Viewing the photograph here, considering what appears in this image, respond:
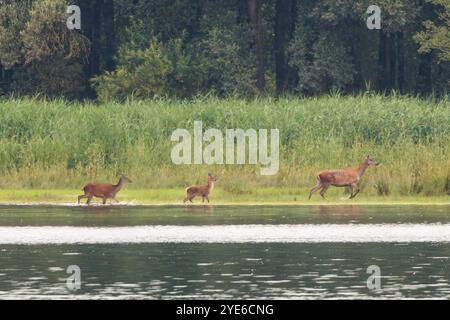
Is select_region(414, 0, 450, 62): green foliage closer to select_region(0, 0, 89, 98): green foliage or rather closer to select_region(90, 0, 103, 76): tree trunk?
select_region(0, 0, 89, 98): green foliage

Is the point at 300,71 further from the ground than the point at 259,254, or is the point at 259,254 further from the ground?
the point at 300,71

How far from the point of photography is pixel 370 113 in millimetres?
38469

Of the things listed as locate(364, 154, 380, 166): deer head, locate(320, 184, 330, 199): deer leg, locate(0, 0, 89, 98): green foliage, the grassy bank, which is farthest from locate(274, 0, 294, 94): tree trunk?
locate(320, 184, 330, 199): deer leg

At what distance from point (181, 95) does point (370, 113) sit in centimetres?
1594

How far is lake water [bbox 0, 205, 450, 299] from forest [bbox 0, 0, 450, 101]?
21424 mm

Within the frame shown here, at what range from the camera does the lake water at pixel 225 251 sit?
1780 centimetres

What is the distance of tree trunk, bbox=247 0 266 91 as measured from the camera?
5600 cm

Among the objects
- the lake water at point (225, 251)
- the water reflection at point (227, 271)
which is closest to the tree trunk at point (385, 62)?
the lake water at point (225, 251)

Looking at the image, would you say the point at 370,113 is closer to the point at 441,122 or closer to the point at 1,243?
the point at 441,122

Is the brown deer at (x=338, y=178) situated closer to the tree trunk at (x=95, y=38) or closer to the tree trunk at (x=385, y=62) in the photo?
the tree trunk at (x=385, y=62)

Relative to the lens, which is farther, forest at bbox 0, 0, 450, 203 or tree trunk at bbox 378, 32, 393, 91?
tree trunk at bbox 378, 32, 393, 91

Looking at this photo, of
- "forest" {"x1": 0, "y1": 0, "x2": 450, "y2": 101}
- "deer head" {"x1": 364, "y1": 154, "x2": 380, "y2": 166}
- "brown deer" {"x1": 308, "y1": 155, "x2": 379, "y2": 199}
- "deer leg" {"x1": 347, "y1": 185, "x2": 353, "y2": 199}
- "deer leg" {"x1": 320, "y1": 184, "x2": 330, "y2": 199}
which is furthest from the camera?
"forest" {"x1": 0, "y1": 0, "x2": 450, "y2": 101}
